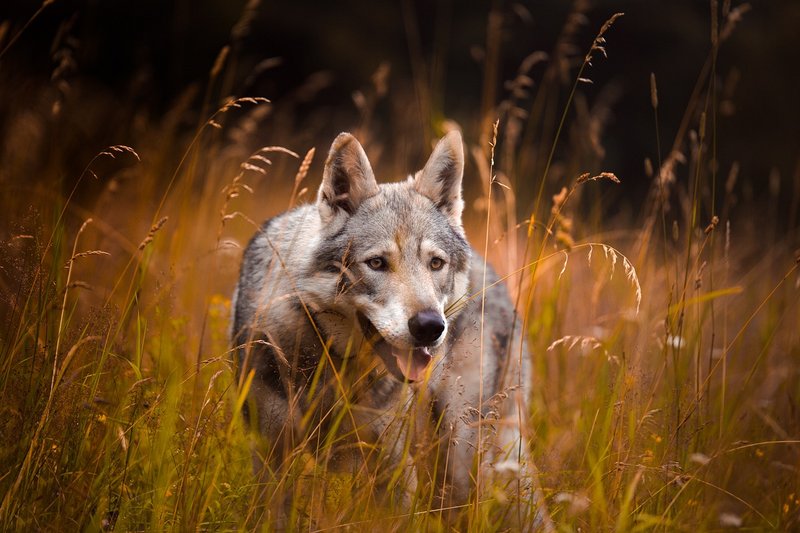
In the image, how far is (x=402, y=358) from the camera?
2.61 m

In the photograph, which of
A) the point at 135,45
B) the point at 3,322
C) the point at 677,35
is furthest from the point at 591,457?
the point at 677,35

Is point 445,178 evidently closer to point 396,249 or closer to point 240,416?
point 396,249

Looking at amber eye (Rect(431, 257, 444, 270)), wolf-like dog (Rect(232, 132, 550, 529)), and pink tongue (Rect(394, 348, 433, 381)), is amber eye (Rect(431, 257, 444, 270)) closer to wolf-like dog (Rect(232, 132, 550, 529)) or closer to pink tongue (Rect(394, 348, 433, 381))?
wolf-like dog (Rect(232, 132, 550, 529))

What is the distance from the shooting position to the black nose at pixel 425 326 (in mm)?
2479

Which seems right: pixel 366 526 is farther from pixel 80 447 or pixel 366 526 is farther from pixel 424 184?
pixel 424 184

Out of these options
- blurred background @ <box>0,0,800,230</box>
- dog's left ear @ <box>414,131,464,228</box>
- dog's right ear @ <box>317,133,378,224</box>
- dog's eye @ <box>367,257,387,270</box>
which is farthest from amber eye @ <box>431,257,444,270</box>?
blurred background @ <box>0,0,800,230</box>

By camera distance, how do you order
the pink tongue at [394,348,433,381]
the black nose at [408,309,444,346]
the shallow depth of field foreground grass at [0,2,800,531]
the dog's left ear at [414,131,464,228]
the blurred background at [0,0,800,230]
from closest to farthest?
the shallow depth of field foreground grass at [0,2,800,531] → the black nose at [408,309,444,346] → the pink tongue at [394,348,433,381] → the dog's left ear at [414,131,464,228] → the blurred background at [0,0,800,230]

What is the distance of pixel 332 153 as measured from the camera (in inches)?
108

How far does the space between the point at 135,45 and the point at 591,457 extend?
9.30 m

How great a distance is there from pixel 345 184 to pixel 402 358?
3.01 ft

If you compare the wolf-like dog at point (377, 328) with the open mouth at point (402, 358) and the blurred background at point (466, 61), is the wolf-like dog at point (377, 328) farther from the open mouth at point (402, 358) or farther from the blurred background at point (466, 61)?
the blurred background at point (466, 61)

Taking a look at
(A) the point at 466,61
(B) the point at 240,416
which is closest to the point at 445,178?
(B) the point at 240,416

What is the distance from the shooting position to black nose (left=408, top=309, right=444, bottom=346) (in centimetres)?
248

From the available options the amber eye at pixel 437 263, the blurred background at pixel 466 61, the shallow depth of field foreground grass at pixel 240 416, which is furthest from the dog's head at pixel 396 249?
the blurred background at pixel 466 61
